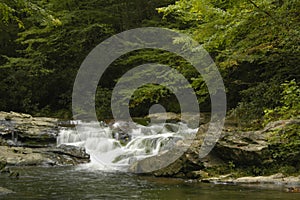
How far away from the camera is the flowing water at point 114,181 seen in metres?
6.64

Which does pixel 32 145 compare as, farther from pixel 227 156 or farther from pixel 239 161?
pixel 239 161

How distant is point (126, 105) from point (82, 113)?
2925 millimetres

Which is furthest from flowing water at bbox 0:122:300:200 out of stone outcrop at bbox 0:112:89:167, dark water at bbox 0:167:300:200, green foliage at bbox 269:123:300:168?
green foliage at bbox 269:123:300:168

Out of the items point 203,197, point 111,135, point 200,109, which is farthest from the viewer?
point 200,109

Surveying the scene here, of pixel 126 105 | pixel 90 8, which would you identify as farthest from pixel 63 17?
pixel 126 105

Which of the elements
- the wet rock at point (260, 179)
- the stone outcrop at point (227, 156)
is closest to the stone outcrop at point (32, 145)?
the stone outcrop at point (227, 156)

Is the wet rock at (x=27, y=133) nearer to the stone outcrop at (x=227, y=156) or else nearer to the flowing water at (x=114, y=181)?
the flowing water at (x=114, y=181)

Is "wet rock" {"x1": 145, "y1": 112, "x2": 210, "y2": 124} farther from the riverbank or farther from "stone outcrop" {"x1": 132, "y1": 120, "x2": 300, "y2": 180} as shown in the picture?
"stone outcrop" {"x1": 132, "y1": 120, "x2": 300, "y2": 180}

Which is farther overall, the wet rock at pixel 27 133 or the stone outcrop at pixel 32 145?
the wet rock at pixel 27 133

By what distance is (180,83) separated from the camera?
1223 cm

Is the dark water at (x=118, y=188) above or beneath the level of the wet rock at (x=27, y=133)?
beneath

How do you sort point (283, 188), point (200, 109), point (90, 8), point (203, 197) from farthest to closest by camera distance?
point (90, 8) < point (200, 109) < point (283, 188) < point (203, 197)

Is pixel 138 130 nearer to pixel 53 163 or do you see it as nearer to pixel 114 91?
pixel 53 163

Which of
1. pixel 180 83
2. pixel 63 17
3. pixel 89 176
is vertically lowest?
pixel 89 176
